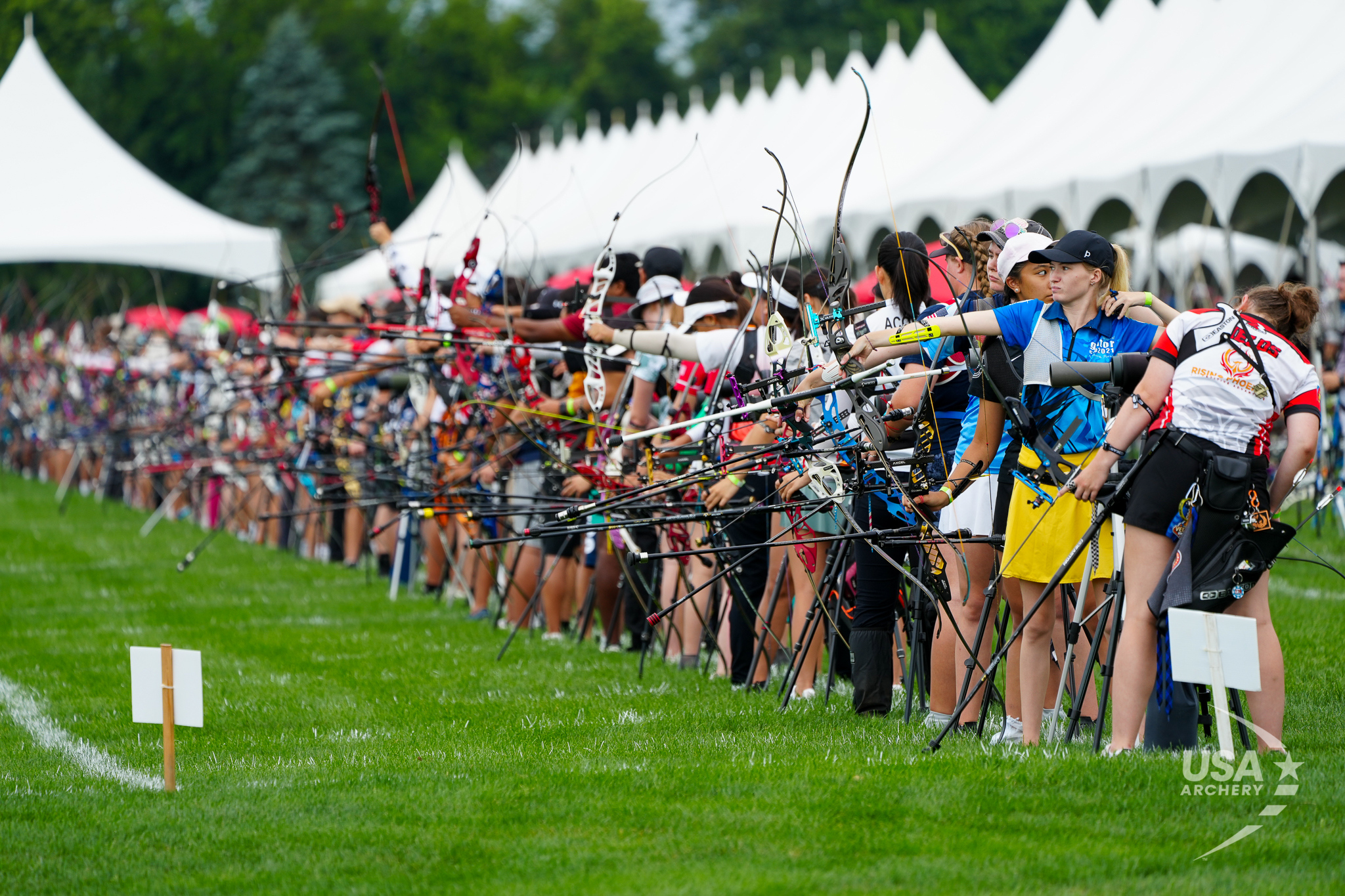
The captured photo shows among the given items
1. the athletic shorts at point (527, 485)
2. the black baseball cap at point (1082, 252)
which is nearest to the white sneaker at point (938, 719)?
the black baseball cap at point (1082, 252)

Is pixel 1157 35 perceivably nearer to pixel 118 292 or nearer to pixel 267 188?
pixel 118 292

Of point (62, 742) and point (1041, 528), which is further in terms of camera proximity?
point (62, 742)

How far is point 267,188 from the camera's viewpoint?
54.8 metres

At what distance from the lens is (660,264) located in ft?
27.1

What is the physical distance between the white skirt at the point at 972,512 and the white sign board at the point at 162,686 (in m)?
2.49

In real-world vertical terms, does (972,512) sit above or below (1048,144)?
below

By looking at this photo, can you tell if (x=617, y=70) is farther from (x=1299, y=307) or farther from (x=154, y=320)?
(x=1299, y=307)

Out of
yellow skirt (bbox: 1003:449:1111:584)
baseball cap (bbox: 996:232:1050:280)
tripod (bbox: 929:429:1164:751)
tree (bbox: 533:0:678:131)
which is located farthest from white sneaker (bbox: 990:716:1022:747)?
tree (bbox: 533:0:678:131)

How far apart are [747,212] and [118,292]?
26812 mm

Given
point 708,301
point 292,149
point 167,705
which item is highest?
point 292,149

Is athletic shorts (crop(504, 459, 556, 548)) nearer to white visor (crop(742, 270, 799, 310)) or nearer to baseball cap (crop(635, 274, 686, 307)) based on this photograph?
baseball cap (crop(635, 274, 686, 307))

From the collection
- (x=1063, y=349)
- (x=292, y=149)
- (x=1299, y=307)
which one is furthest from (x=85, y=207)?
(x=292, y=149)

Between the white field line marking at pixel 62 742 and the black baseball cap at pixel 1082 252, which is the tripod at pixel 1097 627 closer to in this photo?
the black baseball cap at pixel 1082 252

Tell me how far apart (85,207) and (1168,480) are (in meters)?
20.5
